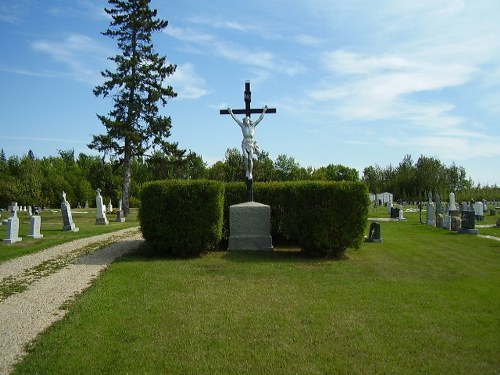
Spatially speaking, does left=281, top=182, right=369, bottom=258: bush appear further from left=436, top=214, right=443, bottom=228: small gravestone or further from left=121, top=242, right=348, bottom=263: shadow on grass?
left=436, top=214, right=443, bottom=228: small gravestone

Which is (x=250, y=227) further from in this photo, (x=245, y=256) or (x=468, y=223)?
(x=468, y=223)

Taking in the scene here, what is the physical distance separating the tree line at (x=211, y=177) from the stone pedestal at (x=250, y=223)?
113 feet

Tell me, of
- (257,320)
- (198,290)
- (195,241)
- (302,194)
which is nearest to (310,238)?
(302,194)

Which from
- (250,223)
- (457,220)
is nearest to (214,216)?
(250,223)

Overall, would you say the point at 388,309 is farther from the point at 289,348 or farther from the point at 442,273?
the point at 442,273

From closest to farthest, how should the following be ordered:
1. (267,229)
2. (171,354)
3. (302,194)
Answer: (171,354) → (302,194) → (267,229)

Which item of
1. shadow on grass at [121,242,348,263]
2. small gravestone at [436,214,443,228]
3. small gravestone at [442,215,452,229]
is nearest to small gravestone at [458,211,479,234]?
small gravestone at [442,215,452,229]

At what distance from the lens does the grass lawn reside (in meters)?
4.86

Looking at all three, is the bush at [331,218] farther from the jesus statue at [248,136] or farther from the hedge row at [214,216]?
the jesus statue at [248,136]

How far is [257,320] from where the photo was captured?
6.37 metres

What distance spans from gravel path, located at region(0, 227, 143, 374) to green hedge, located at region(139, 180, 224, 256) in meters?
1.49

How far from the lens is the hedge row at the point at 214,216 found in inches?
490

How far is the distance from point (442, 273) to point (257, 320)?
546 centimetres

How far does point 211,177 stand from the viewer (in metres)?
60.3
